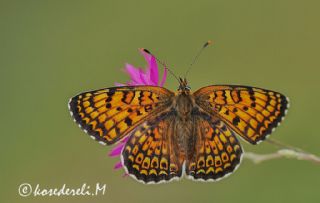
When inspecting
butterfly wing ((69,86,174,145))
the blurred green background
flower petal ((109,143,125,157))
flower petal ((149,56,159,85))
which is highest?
the blurred green background

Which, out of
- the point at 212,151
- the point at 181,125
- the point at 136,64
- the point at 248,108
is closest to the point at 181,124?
A: the point at 181,125

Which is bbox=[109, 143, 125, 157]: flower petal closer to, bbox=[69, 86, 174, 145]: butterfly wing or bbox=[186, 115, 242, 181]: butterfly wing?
bbox=[69, 86, 174, 145]: butterfly wing

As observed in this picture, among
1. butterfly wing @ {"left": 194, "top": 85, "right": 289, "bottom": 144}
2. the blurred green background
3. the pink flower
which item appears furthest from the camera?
the blurred green background

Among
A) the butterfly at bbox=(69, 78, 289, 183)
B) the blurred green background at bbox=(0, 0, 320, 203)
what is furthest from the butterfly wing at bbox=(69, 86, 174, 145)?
the blurred green background at bbox=(0, 0, 320, 203)

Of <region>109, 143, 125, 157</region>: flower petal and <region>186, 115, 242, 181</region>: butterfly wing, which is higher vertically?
<region>109, 143, 125, 157</region>: flower petal

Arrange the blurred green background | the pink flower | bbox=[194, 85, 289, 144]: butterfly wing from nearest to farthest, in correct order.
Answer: bbox=[194, 85, 289, 144]: butterfly wing, the pink flower, the blurred green background

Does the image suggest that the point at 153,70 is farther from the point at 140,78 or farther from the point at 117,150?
the point at 117,150

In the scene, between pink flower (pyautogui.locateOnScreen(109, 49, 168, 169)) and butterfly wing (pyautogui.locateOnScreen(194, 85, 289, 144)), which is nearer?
butterfly wing (pyautogui.locateOnScreen(194, 85, 289, 144))

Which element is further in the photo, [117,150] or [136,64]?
[136,64]

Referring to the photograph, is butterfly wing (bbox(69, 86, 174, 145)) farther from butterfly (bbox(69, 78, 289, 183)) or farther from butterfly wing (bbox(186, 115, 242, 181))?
butterfly wing (bbox(186, 115, 242, 181))
